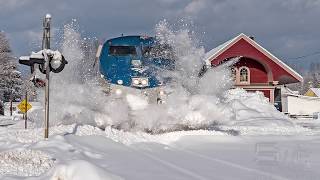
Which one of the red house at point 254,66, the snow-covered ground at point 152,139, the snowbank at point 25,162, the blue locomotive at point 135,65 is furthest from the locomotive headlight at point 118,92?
the red house at point 254,66

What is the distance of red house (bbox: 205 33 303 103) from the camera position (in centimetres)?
3928

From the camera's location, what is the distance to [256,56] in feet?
133

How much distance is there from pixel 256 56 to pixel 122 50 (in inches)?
1007

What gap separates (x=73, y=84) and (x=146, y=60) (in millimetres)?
3473

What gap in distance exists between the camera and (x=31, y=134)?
14.8 m

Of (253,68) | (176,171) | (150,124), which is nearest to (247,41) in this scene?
(253,68)

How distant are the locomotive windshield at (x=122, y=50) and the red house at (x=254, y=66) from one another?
21.5 metres

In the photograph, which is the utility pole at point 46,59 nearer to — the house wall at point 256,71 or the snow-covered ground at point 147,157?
the snow-covered ground at point 147,157

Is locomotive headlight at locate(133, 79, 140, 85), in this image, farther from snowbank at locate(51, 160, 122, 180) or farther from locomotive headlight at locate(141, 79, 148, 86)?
snowbank at locate(51, 160, 122, 180)

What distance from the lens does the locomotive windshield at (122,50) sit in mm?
16672

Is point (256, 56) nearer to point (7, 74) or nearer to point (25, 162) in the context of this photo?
point (25, 162)

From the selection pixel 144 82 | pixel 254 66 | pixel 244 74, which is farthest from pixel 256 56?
pixel 144 82

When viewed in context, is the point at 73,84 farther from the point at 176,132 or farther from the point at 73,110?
the point at 176,132

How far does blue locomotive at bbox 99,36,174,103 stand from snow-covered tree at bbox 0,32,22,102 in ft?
192
